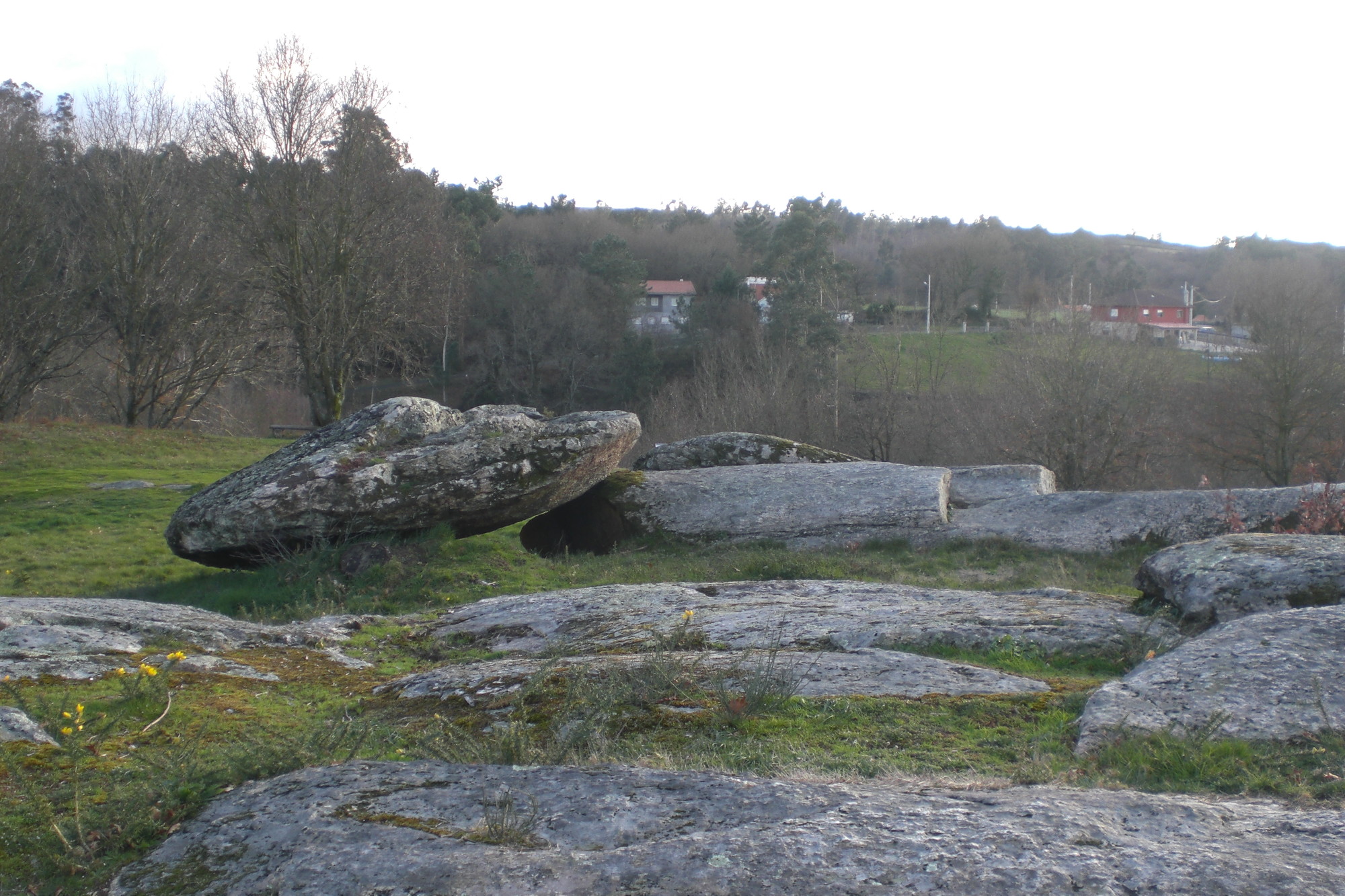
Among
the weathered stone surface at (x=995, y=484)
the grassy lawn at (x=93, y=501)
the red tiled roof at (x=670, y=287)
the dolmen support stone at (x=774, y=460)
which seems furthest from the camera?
the red tiled roof at (x=670, y=287)

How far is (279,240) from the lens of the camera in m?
25.3

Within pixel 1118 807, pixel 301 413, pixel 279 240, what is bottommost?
pixel 301 413

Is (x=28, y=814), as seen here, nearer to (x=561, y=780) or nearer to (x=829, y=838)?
(x=561, y=780)

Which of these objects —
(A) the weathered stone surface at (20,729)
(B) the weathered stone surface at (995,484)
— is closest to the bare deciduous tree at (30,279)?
(B) the weathered stone surface at (995,484)

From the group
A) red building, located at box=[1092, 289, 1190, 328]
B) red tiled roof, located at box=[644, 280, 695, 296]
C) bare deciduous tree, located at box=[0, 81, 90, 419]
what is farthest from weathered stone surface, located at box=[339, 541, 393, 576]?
red building, located at box=[1092, 289, 1190, 328]

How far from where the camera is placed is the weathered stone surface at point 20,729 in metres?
4.00

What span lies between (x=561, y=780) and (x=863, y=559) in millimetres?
8820

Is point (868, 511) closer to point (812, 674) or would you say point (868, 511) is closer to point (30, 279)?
point (812, 674)

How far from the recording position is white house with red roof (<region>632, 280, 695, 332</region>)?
5850 centimetres

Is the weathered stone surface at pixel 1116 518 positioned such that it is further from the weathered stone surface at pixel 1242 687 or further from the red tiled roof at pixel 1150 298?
the red tiled roof at pixel 1150 298

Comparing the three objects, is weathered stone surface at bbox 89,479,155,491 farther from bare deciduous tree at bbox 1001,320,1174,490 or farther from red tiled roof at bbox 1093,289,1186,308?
Answer: red tiled roof at bbox 1093,289,1186,308

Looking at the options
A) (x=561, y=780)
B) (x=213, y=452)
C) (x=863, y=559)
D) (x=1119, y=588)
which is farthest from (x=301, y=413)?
(x=561, y=780)

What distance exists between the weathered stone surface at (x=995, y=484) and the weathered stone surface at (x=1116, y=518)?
109cm

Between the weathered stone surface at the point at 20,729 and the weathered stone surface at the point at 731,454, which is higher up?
the weathered stone surface at the point at 20,729
